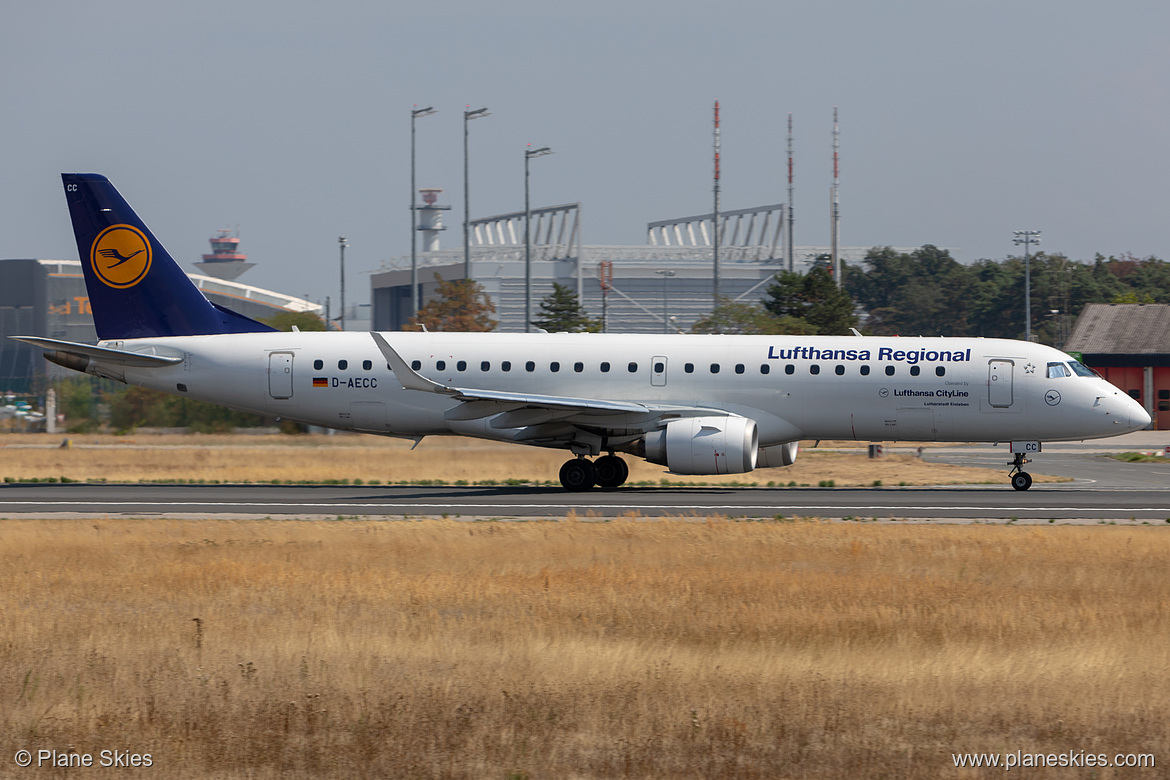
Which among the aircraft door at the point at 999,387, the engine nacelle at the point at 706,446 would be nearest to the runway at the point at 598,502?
the engine nacelle at the point at 706,446

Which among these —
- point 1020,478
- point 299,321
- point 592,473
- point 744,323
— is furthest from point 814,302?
point 592,473

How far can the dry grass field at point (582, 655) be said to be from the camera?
8344mm

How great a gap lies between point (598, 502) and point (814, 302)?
47.2 m

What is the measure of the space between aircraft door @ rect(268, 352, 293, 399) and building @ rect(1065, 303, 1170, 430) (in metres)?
52.8

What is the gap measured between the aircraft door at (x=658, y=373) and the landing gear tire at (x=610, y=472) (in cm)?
217

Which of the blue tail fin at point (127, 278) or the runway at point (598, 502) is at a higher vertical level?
the blue tail fin at point (127, 278)

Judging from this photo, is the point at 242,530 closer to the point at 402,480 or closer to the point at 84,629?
the point at 84,629

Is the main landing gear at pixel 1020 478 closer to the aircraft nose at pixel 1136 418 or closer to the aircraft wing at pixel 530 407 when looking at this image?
the aircraft nose at pixel 1136 418

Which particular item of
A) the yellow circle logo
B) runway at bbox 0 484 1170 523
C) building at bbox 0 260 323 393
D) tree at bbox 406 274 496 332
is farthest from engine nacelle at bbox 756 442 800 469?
building at bbox 0 260 323 393

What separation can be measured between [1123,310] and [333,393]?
193 ft

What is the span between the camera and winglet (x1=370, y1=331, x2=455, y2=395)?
25609 millimetres

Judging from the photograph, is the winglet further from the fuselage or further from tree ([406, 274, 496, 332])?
tree ([406, 274, 496, 332])

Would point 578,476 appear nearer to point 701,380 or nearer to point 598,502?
point 598,502

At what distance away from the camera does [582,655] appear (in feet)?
34.8
